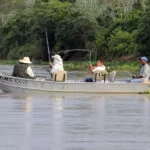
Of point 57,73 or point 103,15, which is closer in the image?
point 57,73

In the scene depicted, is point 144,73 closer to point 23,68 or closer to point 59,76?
point 59,76

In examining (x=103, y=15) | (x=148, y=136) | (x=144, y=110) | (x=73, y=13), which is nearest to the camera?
(x=148, y=136)

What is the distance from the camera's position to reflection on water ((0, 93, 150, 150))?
13.1 m

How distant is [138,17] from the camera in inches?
2982

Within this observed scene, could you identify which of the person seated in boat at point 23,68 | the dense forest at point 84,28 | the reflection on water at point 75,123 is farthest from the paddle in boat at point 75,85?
the dense forest at point 84,28

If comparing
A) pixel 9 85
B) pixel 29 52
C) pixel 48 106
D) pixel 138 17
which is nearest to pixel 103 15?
pixel 138 17

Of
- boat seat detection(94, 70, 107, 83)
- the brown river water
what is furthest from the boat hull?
the brown river water

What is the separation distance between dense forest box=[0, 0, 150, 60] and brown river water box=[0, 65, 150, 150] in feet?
150

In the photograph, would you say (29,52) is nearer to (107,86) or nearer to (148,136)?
(107,86)

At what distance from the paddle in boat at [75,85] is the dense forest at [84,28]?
41.3 m

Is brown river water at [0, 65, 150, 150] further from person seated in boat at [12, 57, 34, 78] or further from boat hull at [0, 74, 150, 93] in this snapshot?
person seated in boat at [12, 57, 34, 78]

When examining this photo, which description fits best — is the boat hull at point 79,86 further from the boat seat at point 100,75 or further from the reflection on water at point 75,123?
the reflection on water at point 75,123

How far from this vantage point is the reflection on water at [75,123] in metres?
13.1

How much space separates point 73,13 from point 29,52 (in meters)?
14.6
